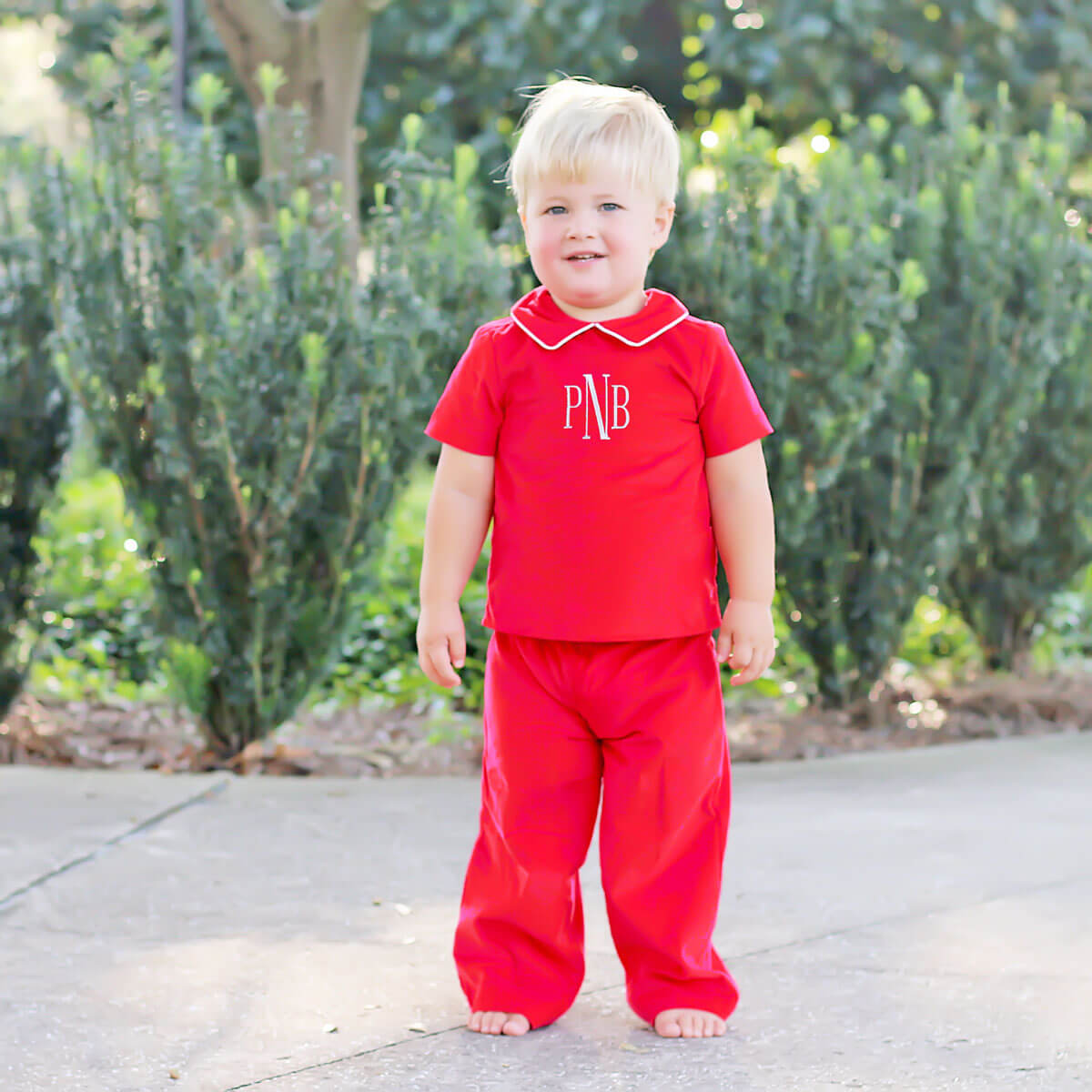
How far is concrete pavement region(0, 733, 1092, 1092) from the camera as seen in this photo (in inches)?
95.7

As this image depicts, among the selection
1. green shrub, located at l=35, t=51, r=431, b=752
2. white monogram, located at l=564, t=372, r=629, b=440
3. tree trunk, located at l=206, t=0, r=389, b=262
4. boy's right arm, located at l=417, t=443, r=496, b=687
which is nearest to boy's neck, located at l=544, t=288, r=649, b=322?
white monogram, located at l=564, t=372, r=629, b=440

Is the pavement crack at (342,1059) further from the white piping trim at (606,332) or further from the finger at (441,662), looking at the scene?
the white piping trim at (606,332)

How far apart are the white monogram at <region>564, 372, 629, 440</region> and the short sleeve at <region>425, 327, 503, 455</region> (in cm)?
14

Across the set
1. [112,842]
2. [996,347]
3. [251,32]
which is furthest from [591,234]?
[251,32]

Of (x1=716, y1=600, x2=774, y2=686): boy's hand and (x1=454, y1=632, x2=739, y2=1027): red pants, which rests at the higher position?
(x1=716, y1=600, x2=774, y2=686): boy's hand

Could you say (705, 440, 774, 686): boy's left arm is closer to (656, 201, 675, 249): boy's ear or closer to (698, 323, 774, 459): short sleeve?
(698, 323, 774, 459): short sleeve

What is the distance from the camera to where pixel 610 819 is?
8.58ft

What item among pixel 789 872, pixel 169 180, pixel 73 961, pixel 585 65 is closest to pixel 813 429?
pixel 789 872

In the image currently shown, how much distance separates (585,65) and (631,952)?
909cm

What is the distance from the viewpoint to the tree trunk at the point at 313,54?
646 cm

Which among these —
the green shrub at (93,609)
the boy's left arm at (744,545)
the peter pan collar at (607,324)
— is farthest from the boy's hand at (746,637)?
the green shrub at (93,609)

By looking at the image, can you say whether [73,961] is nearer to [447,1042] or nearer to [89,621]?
[447,1042]

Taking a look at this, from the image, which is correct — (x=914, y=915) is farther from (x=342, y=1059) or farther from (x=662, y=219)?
(x=662, y=219)

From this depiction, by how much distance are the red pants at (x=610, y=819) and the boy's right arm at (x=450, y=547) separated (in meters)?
0.10
